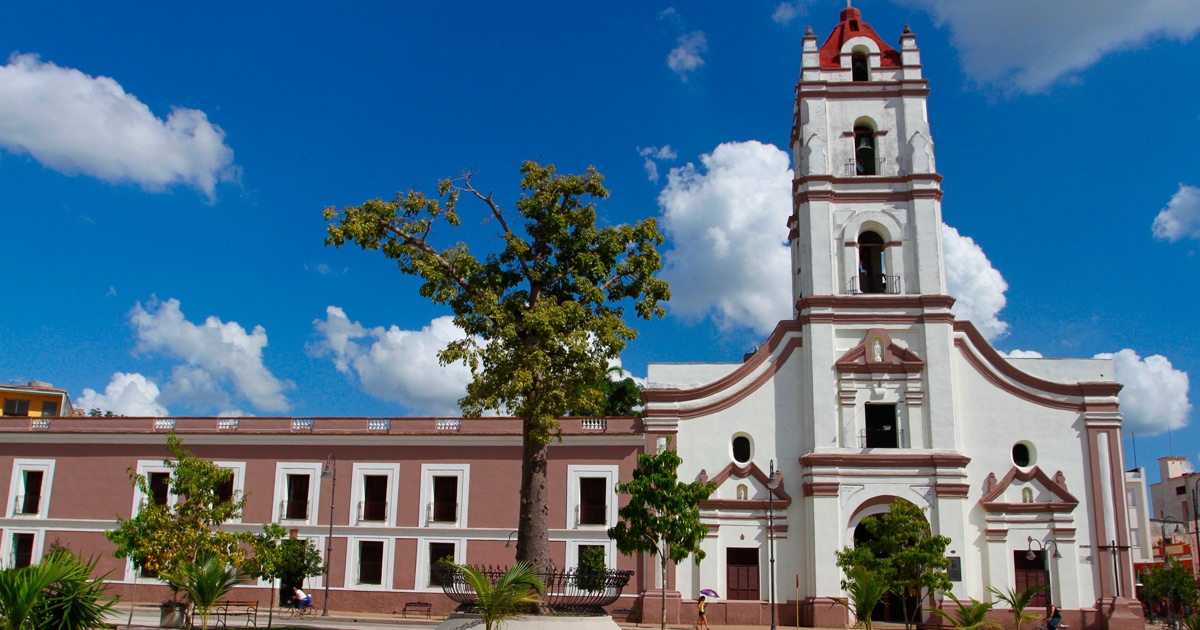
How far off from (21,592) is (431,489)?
23.2 m

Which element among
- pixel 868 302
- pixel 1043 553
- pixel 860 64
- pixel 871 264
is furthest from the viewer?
pixel 860 64

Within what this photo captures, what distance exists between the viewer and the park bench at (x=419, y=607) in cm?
3005

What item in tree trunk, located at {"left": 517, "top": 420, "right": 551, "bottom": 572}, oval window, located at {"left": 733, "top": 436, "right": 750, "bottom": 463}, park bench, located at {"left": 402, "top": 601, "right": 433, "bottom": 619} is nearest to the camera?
tree trunk, located at {"left": 517, "top": 420, "right": 551, "bottom": 572}

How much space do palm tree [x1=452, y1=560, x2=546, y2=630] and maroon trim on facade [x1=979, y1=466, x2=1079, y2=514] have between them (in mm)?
19187

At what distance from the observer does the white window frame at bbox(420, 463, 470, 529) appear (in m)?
31.2

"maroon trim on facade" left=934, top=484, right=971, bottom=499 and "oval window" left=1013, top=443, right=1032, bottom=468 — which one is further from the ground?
"oval window" left=1013, top=443, right=1032, bottom=468

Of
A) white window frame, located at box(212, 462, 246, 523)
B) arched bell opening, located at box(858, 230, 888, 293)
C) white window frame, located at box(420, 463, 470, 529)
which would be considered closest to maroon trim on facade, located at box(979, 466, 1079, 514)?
arched bell opening, located at box(858, 230, 888, 293)

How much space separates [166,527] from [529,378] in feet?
36.7

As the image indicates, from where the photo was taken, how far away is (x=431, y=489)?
1244 inches

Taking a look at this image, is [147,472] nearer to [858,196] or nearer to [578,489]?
[578,489]

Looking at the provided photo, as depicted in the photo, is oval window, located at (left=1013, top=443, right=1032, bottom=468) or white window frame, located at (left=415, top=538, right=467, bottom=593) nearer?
oval window, located at (left=1013, top=443, right=1032, bottom=468)

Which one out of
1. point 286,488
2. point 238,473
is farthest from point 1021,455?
point 238,473

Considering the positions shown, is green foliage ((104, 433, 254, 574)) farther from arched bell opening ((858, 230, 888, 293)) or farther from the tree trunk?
arched bell opening ((858, 230, 888, 293))

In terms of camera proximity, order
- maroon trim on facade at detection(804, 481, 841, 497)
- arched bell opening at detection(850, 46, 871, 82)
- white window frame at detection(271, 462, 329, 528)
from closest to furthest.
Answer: maroon trim on facade at detection(804, 481, 841, 497), white window frame at detection(271, 462, 329, 528), arched bell opening at detection(850, 46, 871, 82)
